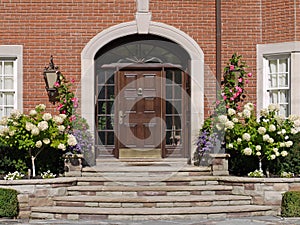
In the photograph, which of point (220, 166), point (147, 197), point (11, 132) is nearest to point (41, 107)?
point (11, 132)

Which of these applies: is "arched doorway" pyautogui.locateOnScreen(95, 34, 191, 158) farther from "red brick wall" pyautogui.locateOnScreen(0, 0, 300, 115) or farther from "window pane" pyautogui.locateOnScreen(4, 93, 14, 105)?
"window pane" pyautogui.locateOnScreen(4, 93, 14, 105)

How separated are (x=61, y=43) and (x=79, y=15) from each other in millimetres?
699

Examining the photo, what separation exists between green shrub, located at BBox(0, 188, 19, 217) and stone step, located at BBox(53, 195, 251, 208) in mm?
762

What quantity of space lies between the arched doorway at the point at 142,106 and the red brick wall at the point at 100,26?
0.82 meters

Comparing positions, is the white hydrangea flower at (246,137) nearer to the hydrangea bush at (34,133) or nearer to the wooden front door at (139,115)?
the wooden front door at (139,115)

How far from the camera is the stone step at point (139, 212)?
11.1m

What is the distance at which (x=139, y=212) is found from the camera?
36.3 ft

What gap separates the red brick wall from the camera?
536 inches

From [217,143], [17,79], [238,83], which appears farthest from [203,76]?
[17,79]

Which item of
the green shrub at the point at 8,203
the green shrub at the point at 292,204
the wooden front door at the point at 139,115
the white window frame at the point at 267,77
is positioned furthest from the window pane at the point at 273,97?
the green shrub at the point at 8,203

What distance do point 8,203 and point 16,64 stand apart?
3.54 meters

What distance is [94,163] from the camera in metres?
13.6

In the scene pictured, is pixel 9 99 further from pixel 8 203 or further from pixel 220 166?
pixel 220 166

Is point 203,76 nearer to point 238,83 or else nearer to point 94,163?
point 238,83
